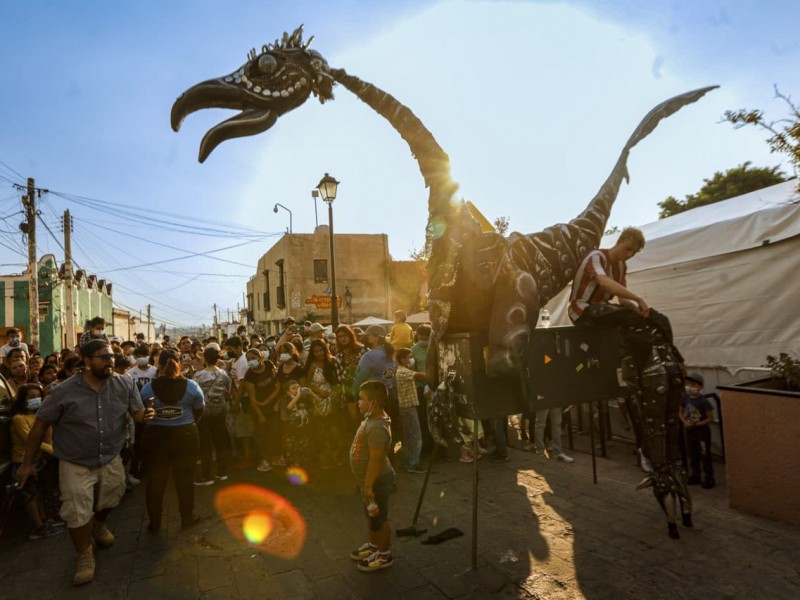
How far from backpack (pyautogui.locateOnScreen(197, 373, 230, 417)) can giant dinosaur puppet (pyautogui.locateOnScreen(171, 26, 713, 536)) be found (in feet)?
10.3

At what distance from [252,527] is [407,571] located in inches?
72.9

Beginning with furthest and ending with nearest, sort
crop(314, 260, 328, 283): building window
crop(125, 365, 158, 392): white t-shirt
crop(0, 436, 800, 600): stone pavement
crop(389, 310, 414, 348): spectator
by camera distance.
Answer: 1. crop(314, 260, 328, 283): building window
2. crop(389, 310, 414, 348): spectator
3. crop(125, 365, 158, 392): white t-shirt
4. crop(0, 436, 800, 600): stone pavement

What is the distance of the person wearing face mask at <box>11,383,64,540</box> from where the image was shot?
465 centimetres

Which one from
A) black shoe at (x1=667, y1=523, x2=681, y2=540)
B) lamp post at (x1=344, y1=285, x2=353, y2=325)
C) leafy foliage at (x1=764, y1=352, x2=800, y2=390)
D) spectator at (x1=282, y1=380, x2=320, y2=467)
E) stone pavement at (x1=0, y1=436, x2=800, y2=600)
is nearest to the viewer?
stone pavement at (x1=0, y1=436, x2=800, y2=600)

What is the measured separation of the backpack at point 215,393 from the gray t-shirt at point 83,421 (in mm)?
2081

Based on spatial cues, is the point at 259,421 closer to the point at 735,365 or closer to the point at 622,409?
the point at 622,409

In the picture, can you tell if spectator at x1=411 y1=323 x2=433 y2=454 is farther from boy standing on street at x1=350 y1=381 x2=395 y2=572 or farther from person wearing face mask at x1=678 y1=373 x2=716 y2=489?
person wearing face mask at x1=678 y1=373 x2=716 y2=489

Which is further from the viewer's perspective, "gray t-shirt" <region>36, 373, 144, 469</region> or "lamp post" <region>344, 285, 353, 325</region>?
"lamp post" <region>344, 285, 353, 325</region>

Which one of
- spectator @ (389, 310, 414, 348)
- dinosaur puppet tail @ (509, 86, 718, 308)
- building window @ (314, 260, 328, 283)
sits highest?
building window @ (314, 260, 328, 283)

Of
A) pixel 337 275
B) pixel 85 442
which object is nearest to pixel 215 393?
pixel 85 442

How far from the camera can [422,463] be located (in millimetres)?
6629

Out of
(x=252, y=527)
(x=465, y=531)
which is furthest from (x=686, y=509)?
(x=252, y=527)

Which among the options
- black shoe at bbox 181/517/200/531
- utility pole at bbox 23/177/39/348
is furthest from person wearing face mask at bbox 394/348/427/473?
utility pole at bbox 23/177/39/348

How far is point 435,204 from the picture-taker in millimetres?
4484
